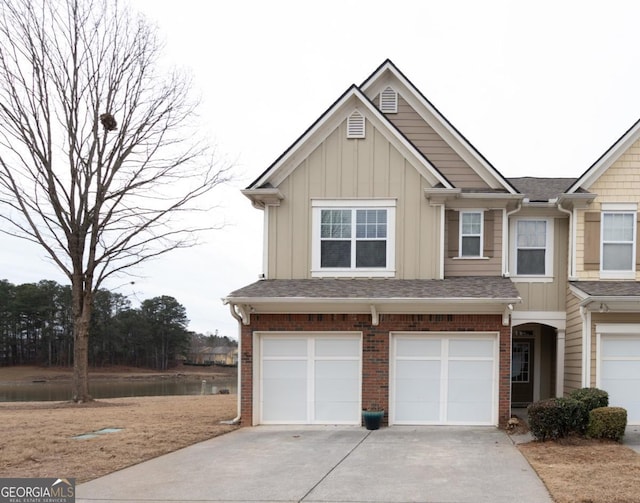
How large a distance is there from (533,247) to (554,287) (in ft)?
3.74

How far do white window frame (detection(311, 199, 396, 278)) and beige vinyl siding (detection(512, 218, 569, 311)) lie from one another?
360 cm

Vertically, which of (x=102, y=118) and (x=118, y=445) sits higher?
(x=102, y=118)

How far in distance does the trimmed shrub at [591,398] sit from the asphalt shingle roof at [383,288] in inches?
91.4

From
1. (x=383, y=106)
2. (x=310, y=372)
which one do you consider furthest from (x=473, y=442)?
(x=383, y=106)

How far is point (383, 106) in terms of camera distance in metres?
17.8

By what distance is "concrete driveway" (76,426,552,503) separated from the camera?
843 cm

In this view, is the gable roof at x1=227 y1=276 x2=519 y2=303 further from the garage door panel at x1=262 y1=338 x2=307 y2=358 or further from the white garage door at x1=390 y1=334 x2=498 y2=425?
the garage door panel at x1=262 y1=338 x2=307 y2=358

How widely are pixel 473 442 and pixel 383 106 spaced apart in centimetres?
914

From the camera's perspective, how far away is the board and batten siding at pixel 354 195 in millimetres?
15898

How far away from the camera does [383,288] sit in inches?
595

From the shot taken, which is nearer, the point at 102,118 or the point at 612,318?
the point at 612,318

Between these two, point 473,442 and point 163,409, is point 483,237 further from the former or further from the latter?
point 163,409

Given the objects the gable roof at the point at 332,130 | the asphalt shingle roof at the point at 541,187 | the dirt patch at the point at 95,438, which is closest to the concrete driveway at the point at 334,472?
the dirt patch at the point at 95,438

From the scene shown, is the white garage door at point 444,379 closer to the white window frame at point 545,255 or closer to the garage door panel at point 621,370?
the garage door panel at point 621,370
